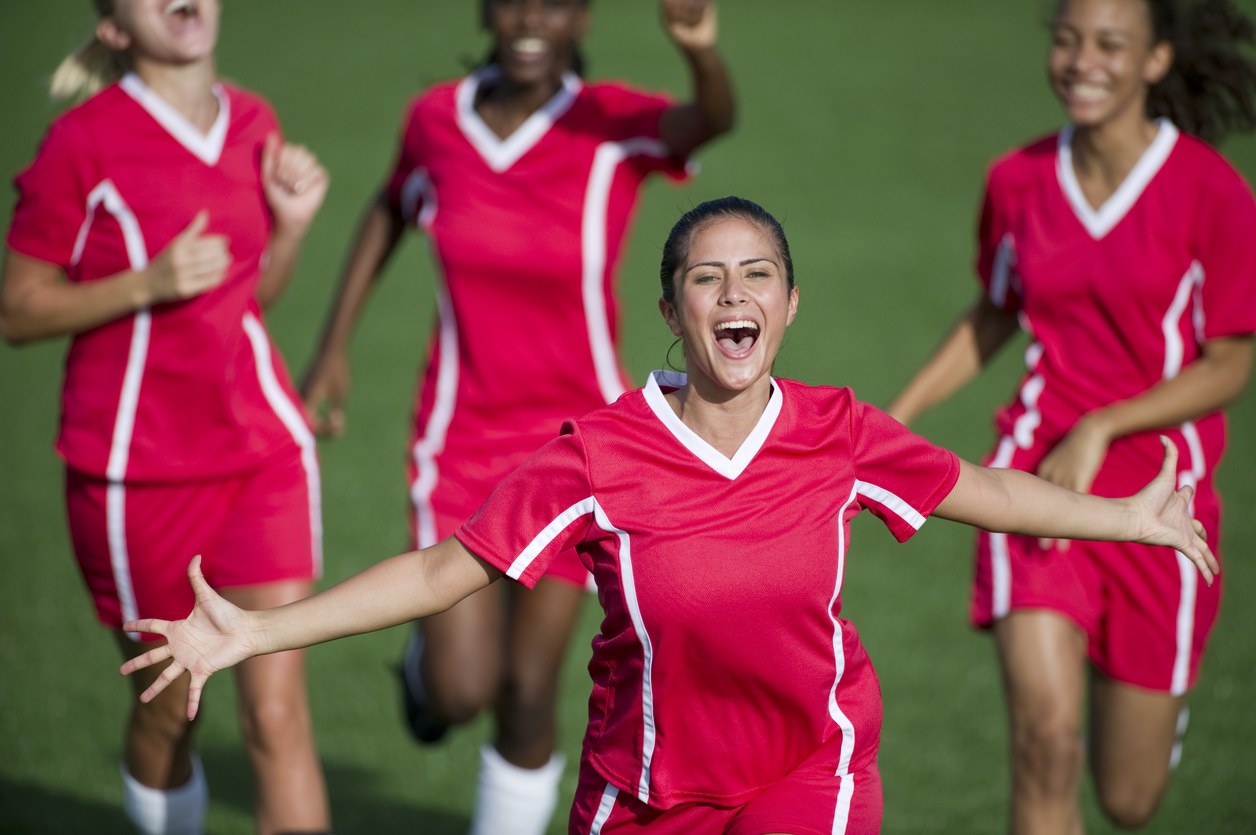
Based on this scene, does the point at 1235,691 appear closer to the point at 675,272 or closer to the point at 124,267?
the point at 675,272

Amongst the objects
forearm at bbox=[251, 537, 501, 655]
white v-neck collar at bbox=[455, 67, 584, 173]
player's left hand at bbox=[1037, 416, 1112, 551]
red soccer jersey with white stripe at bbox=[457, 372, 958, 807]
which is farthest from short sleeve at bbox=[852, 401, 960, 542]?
white v-neck collar at bbox=[455, 67, 584, 173]

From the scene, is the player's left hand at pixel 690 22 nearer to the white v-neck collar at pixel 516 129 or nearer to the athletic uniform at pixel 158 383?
the white v-neck collar at pixel 516 129

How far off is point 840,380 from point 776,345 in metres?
6.46

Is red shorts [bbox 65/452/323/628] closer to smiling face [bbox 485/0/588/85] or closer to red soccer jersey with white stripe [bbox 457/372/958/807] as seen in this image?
red soccer jersey with white stripe [bbox 457/372/958/807]

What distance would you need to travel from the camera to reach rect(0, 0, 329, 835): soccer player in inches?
164

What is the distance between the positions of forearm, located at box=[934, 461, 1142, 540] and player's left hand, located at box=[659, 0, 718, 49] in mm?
1630

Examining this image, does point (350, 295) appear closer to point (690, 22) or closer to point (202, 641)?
point (690, 22)

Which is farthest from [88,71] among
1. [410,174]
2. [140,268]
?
[410,174]

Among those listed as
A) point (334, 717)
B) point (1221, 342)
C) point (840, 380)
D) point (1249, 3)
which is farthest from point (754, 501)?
point (1249, 3)

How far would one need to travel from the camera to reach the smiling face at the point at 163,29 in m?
4.23

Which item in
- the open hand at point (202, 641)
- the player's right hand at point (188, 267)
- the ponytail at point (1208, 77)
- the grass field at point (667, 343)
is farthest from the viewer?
the grass field at point (667, 343)

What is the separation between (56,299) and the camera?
13.5ft

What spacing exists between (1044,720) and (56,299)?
261 cm

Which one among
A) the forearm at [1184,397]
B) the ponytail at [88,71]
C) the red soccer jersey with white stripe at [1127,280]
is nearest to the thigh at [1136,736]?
the red soccer jersey with white stripe at [1127,280]
